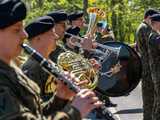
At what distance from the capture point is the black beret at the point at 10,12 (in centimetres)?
322

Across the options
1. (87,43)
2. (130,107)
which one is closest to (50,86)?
(87,43)

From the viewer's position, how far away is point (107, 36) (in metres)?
13.4

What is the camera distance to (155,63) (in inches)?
329

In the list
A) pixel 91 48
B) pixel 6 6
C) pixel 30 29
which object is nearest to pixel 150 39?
pixel 91 48

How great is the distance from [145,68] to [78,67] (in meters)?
3.22

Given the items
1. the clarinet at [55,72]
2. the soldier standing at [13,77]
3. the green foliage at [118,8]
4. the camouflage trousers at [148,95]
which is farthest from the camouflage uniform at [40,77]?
the green foliage at [118,8]

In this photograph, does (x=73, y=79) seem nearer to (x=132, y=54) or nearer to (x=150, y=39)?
(x=150, y=39)

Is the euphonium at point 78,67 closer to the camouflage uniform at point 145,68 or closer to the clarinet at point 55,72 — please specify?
the clarinet at point 55,72

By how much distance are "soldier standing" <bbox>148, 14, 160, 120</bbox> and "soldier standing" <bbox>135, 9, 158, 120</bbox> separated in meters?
0.15

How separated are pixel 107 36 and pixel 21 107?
10414 millimetres

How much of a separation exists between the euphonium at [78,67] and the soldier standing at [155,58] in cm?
236

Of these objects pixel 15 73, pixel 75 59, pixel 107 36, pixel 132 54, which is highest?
pixel 15 73

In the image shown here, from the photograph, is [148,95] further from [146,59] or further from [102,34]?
[102,34]

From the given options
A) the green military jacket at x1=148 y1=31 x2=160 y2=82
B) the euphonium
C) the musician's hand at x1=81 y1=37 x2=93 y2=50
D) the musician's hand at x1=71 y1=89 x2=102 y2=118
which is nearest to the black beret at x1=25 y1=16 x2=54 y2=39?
the euphonium
